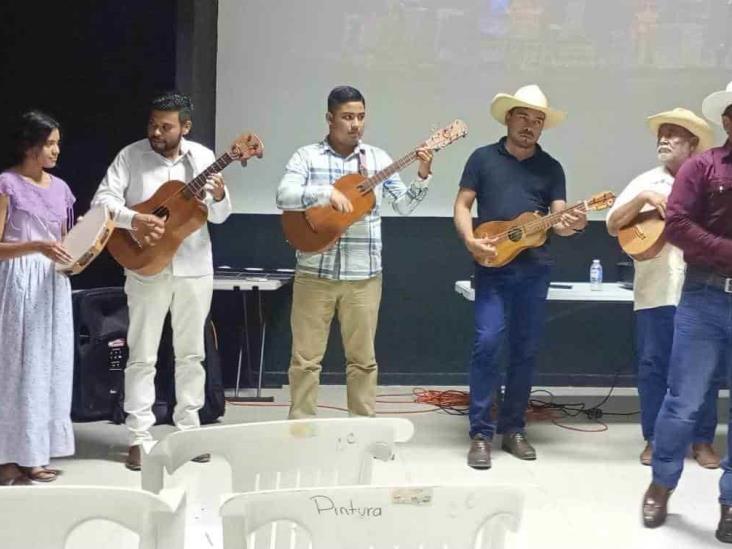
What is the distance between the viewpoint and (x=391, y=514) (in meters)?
1.34

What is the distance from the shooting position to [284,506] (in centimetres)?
129

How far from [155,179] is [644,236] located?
6.63 feet

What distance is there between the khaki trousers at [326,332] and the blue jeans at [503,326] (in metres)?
0.46

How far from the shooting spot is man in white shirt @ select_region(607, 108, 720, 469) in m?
3.79

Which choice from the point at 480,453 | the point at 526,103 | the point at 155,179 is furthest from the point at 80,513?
the point at 526,103

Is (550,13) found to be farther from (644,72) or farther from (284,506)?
(284,506)

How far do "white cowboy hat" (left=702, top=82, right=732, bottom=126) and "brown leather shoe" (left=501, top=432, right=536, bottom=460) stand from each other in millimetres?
1649

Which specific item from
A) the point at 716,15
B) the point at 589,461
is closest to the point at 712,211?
the point at 589,461

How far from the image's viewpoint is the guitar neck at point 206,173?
3656 millimetres

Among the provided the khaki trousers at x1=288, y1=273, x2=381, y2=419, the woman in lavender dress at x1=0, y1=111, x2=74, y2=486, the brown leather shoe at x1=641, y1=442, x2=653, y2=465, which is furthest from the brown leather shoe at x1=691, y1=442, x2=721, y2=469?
the woman in lavender dress at x1=0, y1=111, x2=74, y2=486

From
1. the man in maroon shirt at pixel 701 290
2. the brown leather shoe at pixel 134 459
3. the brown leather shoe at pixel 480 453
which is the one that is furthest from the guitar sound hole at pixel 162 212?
the man in maroon shirt at pixel 701 290

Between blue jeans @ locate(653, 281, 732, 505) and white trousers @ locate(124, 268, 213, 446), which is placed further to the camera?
white trousers @ locate(124, 268, 213, 446)

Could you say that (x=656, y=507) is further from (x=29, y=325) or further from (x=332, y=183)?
(x=29, y=325)

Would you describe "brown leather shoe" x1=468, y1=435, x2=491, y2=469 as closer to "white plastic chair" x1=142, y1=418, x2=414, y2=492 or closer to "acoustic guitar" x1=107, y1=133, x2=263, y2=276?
"acoustic guitar" x1=107, y1=133, x2=263, y2=276
